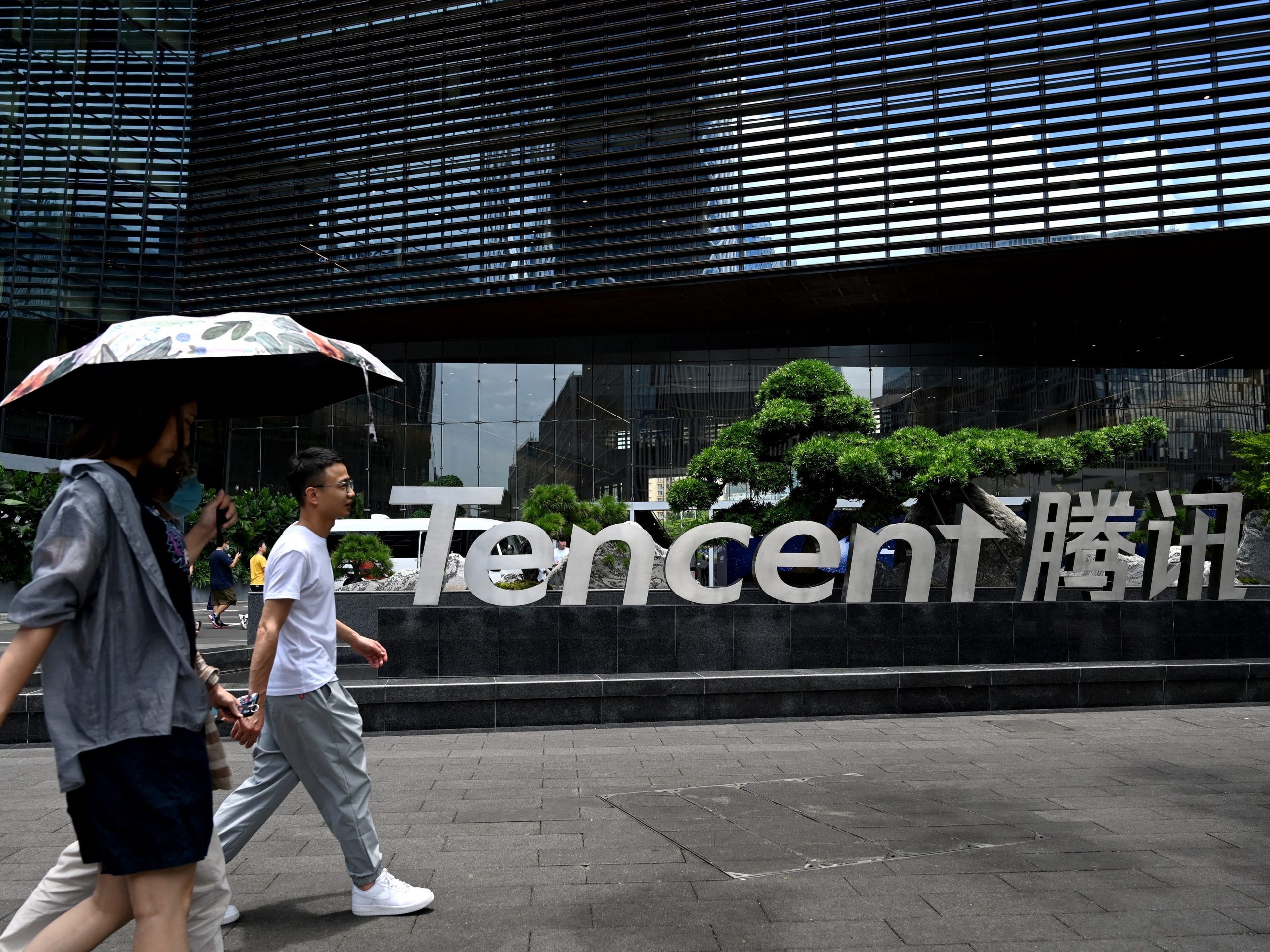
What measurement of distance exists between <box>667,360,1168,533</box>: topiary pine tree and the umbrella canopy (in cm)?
1222

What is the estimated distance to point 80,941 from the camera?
8.34ft

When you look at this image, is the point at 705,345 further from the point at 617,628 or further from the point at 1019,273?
the point at 617,628

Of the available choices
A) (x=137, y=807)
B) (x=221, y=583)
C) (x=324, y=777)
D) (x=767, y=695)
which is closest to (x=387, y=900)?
(x=324, y=777)

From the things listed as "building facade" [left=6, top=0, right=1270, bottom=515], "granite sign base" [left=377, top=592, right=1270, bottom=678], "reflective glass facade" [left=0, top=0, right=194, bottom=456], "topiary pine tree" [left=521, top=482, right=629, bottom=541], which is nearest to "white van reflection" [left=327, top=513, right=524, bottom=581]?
"building facade" [left=6, top=0, right=1270, bottom=515]

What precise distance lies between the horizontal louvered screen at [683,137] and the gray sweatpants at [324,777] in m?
20.0

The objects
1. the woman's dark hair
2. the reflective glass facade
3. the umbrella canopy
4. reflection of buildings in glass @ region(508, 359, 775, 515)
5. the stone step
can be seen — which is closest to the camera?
the woman's dark hair

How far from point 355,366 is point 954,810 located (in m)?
3.88

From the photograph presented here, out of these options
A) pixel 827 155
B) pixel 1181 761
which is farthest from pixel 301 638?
pixel 827 155

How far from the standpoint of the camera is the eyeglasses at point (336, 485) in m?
4.17

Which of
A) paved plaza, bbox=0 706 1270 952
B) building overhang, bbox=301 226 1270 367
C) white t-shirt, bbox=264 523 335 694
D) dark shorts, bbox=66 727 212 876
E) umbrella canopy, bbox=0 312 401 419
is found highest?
building overhang, bbox=301 226 1270 367

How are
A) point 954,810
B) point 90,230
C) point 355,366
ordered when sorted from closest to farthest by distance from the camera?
point 355,366 → point 954,810 → point 90,230

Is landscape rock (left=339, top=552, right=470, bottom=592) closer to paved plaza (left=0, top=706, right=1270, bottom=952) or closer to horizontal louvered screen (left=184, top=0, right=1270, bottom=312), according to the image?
horizontal louvered screen (left=184, top=0, right=1270, bottom=312)

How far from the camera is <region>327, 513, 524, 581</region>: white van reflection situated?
2378cm

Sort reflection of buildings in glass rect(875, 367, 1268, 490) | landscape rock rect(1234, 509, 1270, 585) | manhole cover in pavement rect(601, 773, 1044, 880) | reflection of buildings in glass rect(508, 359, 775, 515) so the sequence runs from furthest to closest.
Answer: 1. reflection of buildings in glass rect(508, 359, 775, 515)
2. reflection of buildings in glass rect(875, 367, 1268, 490)
3. landscape rock rect(1234, 509, 1270, 585)
4. manhole cover in pavement rect(601, 773, 1044, 880)
